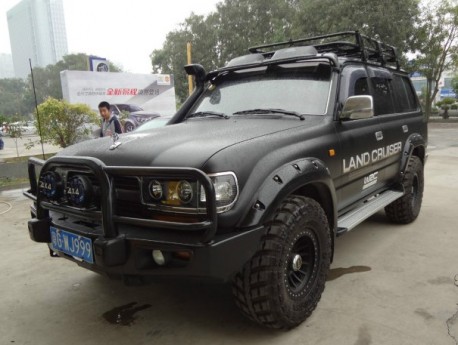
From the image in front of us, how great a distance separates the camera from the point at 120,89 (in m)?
12.9

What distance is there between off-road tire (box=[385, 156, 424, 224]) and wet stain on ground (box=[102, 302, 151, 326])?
3038 millimetres

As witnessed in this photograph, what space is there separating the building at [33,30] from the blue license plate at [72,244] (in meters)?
17.4

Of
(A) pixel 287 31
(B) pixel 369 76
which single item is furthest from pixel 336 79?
(A) pixel 287 31

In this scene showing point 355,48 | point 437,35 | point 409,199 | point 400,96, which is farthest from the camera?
point 437,35

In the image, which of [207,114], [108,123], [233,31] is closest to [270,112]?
[207,114]

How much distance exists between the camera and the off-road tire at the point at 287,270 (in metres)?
2.32

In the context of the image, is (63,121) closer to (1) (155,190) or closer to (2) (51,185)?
(2) (51,185)

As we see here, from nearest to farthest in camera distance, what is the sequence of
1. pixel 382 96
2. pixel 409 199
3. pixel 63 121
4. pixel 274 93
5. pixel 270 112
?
pixel 270 112
pixel 274 93
pixel 382 96
pixel 409 199
pixel 63 121

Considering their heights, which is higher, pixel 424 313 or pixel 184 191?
pixel 184 191

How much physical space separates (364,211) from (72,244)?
2.45 metres

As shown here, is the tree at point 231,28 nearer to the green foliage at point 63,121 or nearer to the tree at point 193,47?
the tree at point 193,47

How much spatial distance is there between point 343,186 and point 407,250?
1.21 metres

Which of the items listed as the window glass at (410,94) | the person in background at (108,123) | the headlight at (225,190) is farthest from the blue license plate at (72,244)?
the window glass at (410,94)

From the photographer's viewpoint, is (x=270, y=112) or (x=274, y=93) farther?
(x=274, y=93)
